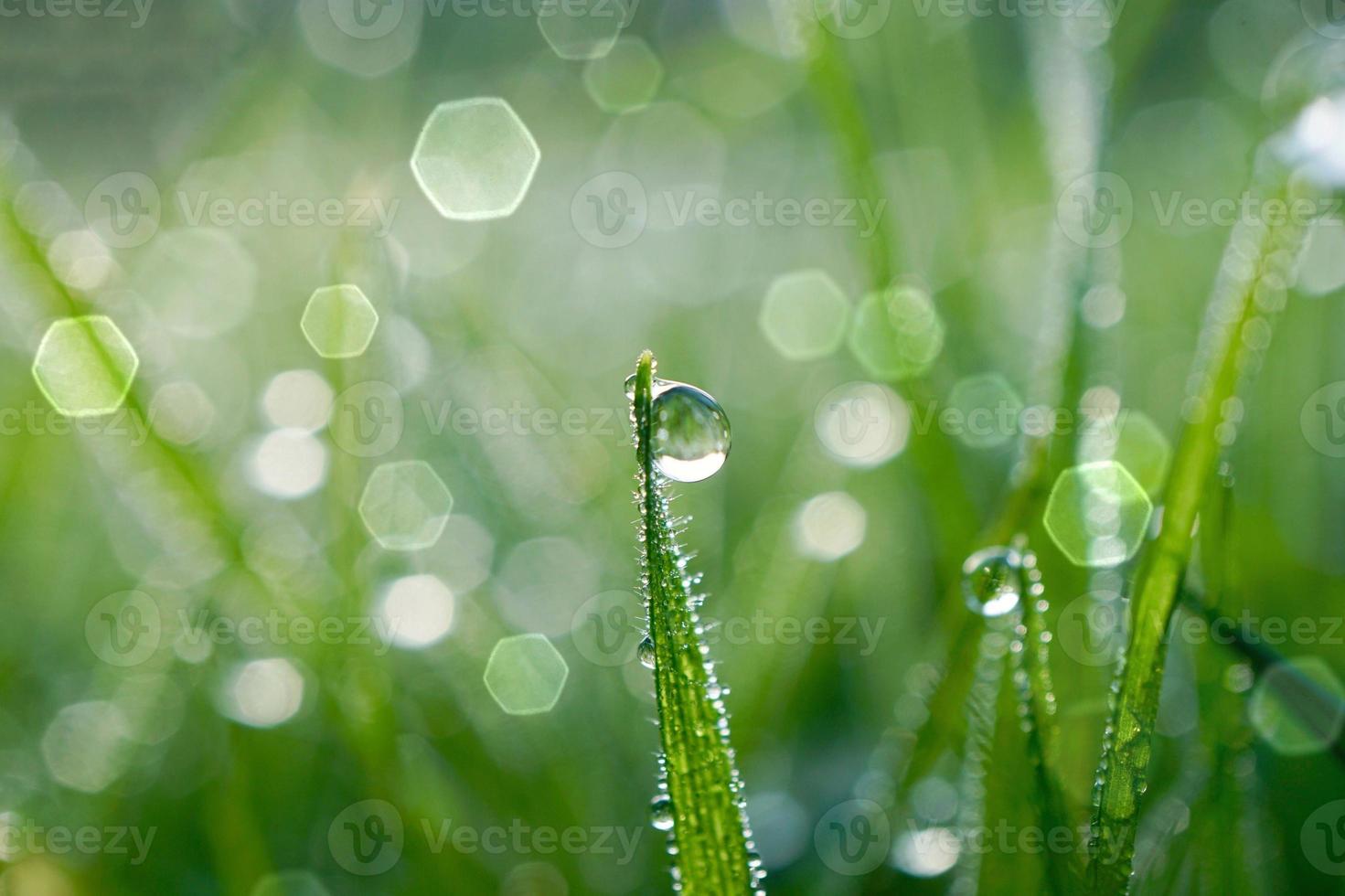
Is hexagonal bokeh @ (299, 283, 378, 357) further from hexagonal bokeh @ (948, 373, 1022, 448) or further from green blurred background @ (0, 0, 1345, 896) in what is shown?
hexagonal bokeh @ (948, 373, 1022, 448)

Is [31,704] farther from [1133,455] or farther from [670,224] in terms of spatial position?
[670,224]

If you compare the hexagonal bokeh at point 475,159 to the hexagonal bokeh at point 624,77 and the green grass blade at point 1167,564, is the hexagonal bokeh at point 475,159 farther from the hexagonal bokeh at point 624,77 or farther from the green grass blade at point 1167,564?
the green grass blade at point 1167,564

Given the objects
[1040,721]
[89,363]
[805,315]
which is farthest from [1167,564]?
[805,315]

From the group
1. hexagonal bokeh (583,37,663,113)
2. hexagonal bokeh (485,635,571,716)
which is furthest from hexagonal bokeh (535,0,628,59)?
hexagonal bokeh (485,635,571,716)

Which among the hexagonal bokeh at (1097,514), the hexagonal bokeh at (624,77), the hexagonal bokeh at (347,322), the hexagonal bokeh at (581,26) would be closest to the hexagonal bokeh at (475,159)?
the hexagonal bokeh at (624,77)

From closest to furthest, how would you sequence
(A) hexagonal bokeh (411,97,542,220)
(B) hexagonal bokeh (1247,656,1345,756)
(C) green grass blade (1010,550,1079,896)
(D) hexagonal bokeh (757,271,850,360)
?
(C) green grass blade (1010,550,1079,896)
(B) hexagonal bokeh (1247,656,1345,756)
(D) hexagonal bokeh (757,271,850,360)
(A) hexagonal bokeh (411,97,542,220)

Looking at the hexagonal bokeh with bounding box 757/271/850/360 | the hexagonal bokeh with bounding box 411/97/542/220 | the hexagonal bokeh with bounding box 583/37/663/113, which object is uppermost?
the hexagonal bokeh with bounding box 583/37/663/113
